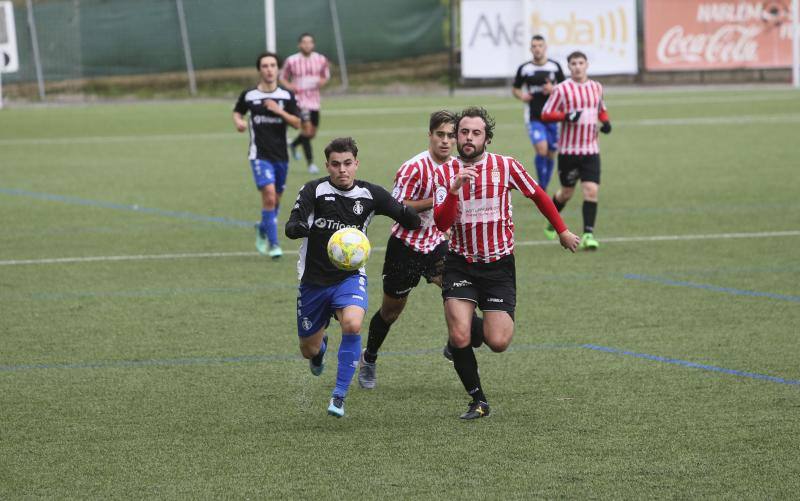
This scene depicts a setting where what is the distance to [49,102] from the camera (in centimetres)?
3997

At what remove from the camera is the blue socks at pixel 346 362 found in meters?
7.71

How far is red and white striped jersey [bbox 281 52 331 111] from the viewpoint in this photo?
946 inches

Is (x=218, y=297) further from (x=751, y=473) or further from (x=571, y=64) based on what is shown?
(x=751, y=473)

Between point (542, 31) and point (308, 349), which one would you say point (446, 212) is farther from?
point (542, 31)

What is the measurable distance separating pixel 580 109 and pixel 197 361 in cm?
679

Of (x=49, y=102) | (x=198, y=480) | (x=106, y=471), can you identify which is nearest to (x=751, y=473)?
(x=198, y=480)

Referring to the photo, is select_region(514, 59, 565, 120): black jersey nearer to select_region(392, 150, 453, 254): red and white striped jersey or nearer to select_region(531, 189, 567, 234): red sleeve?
select_region(392, 150, 453, 254): red and white striped jersey

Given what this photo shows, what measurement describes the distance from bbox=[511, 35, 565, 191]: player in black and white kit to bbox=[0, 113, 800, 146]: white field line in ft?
30.7

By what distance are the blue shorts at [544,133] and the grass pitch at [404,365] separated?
37.1 inches

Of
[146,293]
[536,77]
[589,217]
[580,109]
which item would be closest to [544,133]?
[536,77]

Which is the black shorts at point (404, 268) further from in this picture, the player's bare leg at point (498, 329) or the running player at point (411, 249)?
the player's bare leg at point (498, 329)

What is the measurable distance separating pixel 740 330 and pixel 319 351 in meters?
3.69

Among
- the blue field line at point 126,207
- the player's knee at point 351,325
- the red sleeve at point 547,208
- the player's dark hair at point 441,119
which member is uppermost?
the player's dark hair at point 441,119

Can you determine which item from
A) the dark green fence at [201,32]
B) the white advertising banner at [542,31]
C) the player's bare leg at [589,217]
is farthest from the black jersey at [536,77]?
the dark green fence at [201,32]
